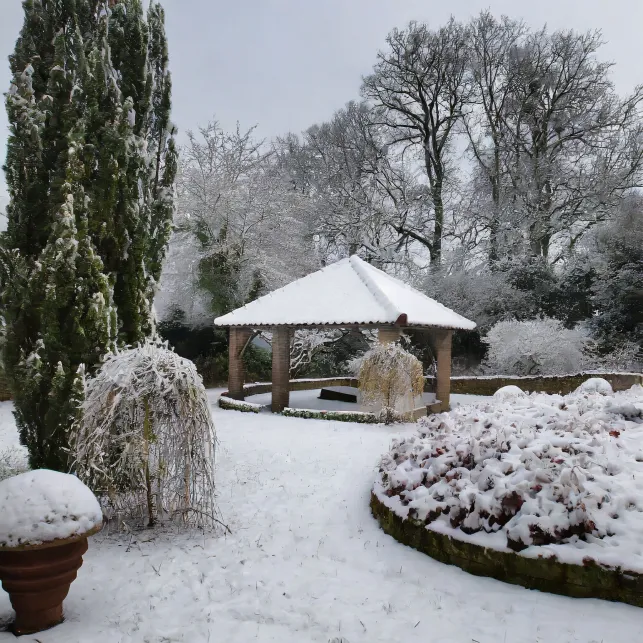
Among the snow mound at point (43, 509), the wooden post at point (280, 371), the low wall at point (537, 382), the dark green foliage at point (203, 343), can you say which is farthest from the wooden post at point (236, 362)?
the snow mound at point (43, 509)

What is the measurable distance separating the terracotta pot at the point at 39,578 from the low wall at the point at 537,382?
12.2 meters

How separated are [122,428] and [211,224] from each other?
15944mm

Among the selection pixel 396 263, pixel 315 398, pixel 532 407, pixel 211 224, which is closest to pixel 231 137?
pixel 211 224

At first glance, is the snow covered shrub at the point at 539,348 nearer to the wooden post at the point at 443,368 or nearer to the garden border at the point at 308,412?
the wooden post at the point at 443,368

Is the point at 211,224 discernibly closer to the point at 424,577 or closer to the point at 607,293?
the point at 607,293

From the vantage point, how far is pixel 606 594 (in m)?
3.22

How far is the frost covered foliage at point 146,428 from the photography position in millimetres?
4184

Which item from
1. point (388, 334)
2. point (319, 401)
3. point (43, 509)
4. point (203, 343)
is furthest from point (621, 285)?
point (43, 509)

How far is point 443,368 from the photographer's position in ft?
43.2

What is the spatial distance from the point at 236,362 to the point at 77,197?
9.15 m

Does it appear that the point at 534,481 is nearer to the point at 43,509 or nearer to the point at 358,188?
the point at 43,509

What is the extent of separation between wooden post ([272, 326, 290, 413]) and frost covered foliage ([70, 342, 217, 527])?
7651 millimetres

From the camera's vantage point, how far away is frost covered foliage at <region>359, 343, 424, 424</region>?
33.9ft

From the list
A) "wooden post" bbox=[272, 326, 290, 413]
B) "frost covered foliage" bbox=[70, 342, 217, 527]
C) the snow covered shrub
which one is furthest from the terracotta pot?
the snow covered shrub
